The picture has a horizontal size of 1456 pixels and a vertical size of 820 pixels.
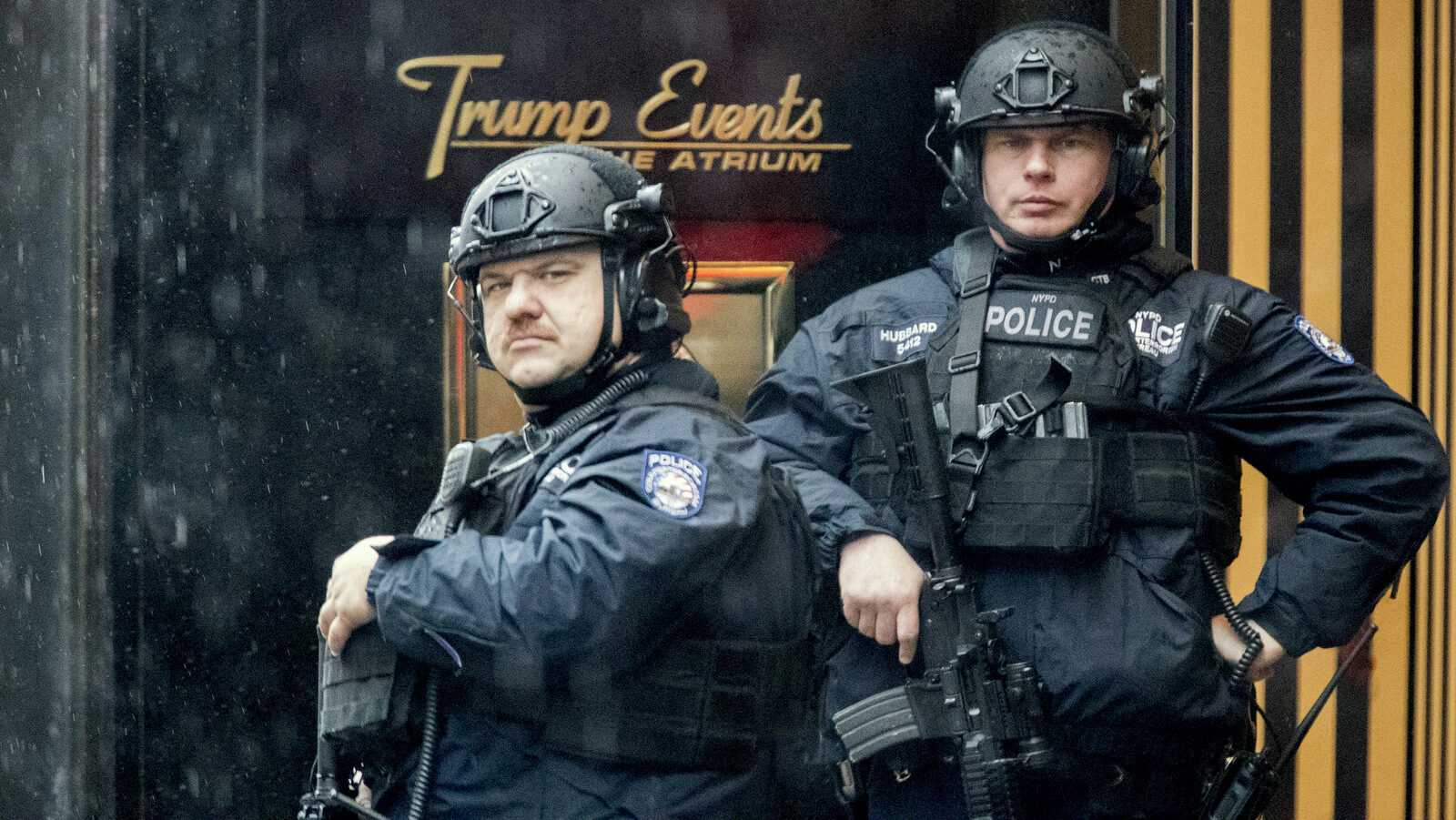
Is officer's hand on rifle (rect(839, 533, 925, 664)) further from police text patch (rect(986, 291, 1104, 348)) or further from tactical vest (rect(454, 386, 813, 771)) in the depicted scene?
police text patch (rect(986, 291, 1104, 348))

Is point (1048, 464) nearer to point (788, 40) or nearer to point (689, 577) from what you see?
point (689, 577)

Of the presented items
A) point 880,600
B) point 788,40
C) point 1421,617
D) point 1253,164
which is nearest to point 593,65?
point 788,40

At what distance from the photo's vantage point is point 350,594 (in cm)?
222

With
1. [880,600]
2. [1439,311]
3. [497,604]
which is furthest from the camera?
[1439,311]

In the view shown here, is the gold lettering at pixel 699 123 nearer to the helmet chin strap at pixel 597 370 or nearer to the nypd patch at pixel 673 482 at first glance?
the helmet chin strap at pixel 597 370

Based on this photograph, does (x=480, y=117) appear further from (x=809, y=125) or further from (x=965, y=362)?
(x=965, y=362)

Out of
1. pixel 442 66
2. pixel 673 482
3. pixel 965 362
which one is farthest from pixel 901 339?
pixel 442 66

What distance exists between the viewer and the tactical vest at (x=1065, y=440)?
2660 mm

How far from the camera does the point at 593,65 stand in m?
4.12

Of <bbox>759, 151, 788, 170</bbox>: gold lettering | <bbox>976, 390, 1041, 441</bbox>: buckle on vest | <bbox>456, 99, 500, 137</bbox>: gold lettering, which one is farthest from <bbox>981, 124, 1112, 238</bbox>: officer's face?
<bbox>456, 99, 500, 137</bbox>: gold lettering

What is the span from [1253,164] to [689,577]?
2.51 meters

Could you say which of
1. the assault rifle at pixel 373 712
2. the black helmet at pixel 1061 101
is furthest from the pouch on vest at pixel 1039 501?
the assault rifle at pixel 373 712

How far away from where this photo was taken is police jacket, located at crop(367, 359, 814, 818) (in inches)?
82.0

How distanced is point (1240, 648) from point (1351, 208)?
68.4 inches
